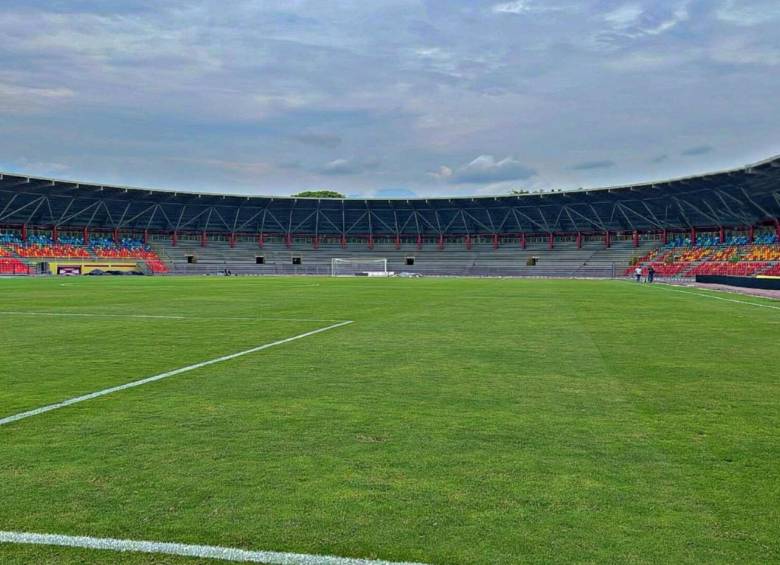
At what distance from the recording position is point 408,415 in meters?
6.55

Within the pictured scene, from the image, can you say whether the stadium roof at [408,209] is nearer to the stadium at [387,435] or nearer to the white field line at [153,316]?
the white field line at [153,316]

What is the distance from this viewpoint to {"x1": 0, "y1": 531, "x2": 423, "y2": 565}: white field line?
3.41m

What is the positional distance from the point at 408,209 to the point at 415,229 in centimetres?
406

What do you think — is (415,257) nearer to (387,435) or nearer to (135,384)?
(135,384)

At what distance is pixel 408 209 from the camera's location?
101812 mm

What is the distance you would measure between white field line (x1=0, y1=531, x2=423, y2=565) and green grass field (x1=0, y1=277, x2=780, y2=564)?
0.07 metres

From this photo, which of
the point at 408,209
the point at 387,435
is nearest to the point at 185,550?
the point at 387,435

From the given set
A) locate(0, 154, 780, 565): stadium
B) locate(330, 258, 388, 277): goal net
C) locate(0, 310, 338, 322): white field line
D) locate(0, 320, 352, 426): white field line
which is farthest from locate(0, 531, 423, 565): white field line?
locate(330, 258, 388, 277): goal net

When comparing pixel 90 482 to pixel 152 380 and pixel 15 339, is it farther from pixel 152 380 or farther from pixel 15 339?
pixel 15 339

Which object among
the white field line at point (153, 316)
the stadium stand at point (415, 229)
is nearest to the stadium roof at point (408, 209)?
the stadium stand at point (415, 229)

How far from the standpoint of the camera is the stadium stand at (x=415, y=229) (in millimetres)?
72938

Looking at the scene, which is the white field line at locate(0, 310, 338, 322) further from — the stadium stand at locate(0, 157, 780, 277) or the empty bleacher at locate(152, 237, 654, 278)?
the empty bleacher at locate(152, 237, 654, 278)

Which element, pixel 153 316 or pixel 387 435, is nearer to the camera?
pixel 387 435

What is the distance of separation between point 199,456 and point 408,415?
2.32 m
